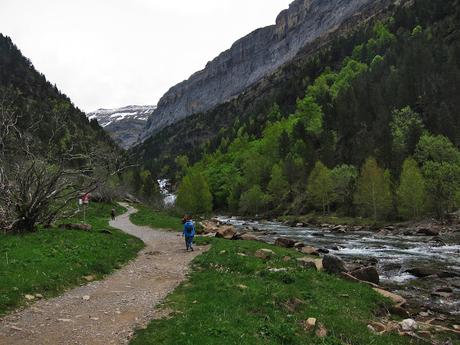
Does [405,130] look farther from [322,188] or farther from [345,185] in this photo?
[322,188]

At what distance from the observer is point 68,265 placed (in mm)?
20141

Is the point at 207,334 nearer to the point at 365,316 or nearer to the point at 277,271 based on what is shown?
the point at 365,316

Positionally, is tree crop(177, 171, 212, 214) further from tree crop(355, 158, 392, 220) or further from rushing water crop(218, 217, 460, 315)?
rushing water crop(218, 217, 460, 315)

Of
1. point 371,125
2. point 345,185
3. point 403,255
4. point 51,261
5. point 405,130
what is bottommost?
point 403,255

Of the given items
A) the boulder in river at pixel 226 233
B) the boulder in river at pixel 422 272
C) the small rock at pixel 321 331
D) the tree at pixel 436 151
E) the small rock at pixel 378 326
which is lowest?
the boulder in river at pixel 422 272

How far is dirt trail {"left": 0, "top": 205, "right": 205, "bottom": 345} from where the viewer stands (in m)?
12.2

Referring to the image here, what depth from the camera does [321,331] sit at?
14047 mm

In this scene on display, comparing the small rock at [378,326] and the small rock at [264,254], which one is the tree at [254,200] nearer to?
the small rock at [264,254]

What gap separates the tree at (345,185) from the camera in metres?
86.2

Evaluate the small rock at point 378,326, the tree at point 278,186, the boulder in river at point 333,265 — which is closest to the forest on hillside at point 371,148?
the tree at point 278,186

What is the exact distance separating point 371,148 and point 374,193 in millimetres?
26030

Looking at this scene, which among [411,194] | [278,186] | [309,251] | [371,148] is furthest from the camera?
[278,186]

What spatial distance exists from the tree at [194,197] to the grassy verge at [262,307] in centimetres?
7623

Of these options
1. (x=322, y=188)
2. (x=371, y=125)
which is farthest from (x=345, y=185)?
(x=371, y=125)
